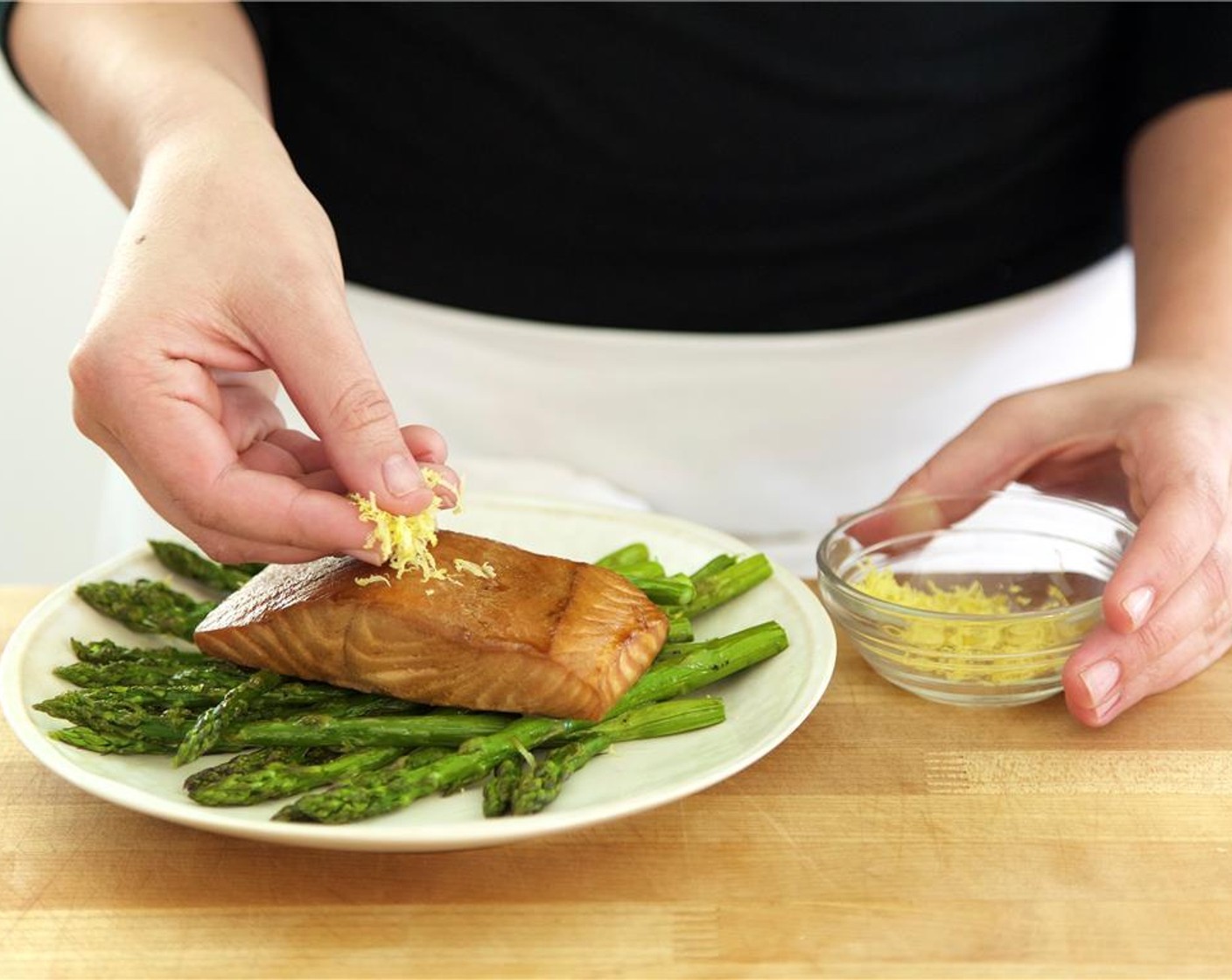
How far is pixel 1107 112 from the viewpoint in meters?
3.55

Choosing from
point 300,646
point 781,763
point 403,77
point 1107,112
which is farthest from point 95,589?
point 1107,112

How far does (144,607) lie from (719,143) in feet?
5.55

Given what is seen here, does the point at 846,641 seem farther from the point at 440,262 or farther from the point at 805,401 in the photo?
the point at 440,262

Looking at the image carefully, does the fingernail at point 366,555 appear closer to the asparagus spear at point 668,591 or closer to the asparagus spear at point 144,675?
the asparagus spear at point 144,675

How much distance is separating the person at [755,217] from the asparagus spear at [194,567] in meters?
0.37

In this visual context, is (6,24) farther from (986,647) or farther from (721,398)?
(986,647)

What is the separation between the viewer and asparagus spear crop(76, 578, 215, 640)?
241 centimetres

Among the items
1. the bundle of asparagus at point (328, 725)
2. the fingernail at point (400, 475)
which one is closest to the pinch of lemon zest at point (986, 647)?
the bundle of asparagus at point (328, 725)

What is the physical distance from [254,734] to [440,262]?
5.49 ft

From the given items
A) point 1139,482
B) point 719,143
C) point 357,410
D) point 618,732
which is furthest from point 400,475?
point 719,143

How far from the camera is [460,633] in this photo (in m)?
2.10

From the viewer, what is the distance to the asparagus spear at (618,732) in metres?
1.96

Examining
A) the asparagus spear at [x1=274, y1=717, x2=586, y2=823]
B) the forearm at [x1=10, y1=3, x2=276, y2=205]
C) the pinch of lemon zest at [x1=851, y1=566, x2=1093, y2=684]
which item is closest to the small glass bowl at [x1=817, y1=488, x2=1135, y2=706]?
the pinch of lemon zest at [x1=851, y1=566, x2=1093, y2=684]

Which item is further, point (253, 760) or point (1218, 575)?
point (1218, 575)
